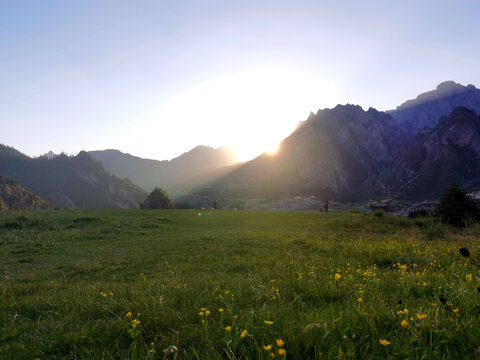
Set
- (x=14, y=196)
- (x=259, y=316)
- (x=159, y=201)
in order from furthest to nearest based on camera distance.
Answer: (x=14, y=196)
(x=159, y=201)
(x=259, y=316)

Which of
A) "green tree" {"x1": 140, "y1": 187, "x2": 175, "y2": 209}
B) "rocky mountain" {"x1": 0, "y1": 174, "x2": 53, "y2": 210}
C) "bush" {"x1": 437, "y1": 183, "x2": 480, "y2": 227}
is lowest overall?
"bush" {"x1": 437, "y1": 183, "x2": 480, "y2": 227}

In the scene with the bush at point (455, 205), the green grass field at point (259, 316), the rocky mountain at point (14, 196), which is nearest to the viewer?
the green grass field at point (259, 316)

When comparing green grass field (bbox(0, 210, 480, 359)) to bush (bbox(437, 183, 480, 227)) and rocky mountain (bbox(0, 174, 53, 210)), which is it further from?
rocky mountain (bbox(0, 174, 53, 210))

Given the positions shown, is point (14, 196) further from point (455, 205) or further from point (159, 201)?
point (455, 205)

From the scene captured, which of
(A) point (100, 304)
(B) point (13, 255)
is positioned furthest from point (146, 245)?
(A) point (100, 304)

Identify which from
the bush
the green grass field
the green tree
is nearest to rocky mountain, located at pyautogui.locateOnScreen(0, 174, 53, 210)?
the green tree

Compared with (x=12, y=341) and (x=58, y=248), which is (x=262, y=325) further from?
(x=58, y=248)

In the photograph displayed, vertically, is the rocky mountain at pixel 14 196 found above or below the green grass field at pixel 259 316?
above

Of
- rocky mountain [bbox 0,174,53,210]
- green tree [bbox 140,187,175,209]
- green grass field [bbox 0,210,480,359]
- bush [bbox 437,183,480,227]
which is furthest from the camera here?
rocky mountain [bbox 0,174,53,210]

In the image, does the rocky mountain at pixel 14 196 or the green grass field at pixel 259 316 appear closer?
the green grass field at pixel 259 316

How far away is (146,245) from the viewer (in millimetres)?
17547

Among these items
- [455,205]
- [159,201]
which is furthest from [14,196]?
[455,205]

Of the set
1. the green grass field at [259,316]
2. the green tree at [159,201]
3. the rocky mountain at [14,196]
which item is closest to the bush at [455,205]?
the green grass field at [259,316]

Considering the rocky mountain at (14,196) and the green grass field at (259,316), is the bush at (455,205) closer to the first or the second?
the green grass field at (259,316)
